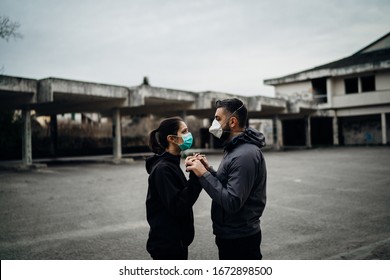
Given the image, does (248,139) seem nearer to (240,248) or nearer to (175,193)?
(175,193)

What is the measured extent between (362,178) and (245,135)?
9788mm

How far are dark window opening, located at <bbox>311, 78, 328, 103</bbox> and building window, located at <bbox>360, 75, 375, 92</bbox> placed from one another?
11.1ft

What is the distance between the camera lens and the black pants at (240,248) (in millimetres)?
2684

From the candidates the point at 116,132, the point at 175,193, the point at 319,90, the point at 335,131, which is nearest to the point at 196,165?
the point at 175,193

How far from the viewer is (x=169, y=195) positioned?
258 centimetres

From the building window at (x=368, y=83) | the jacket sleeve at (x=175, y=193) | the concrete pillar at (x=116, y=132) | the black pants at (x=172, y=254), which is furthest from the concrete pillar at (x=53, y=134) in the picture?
the building window at (x=368, y=83)

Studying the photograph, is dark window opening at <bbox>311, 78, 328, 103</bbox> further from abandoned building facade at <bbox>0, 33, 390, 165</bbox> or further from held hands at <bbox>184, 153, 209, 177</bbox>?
held hands at <bbox>184, 153, 209, 177</bbox>

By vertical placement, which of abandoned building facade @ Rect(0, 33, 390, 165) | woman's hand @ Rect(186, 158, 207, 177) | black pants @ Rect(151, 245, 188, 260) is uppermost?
abandoned building facade @ Rect(0, 33, 390, 165)

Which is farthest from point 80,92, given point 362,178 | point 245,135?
point 245,135

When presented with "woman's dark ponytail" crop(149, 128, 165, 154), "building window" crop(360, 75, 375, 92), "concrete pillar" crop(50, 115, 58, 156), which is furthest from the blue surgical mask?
"building window" crop(360, 75, 375, 92)

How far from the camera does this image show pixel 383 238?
5.18m

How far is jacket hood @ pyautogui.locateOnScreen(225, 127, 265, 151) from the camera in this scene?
8.84 feet

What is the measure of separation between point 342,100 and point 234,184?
1246 inches

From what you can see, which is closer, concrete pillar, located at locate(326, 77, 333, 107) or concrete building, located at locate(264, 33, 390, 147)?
concrete building, located at locate(264, 33, 390, 147)
